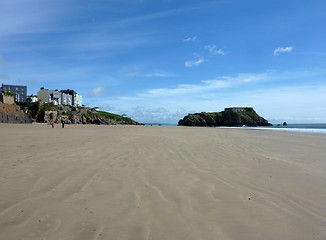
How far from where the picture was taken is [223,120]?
108750 mm

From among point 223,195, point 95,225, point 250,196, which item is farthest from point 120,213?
point 250,196

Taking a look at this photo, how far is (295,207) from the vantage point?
9.62 feet

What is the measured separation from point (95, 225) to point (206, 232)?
131 centimetres

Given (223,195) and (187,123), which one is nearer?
(223,195)

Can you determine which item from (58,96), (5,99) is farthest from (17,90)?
(5,99)

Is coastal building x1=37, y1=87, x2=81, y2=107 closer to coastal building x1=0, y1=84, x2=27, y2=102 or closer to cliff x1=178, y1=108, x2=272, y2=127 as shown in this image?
coastal building x1=0, y1=84, x2=27, y2=102

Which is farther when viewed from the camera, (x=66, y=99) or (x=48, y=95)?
(x=66, y=99)

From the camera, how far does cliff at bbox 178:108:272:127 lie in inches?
3971

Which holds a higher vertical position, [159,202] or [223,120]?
[223,120]

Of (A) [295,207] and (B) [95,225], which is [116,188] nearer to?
(B) [95,225]

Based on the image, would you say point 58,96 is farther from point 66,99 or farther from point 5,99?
point 5,99

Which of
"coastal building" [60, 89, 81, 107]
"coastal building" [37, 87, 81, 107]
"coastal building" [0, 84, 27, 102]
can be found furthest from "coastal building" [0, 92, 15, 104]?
"coastal building" [60, 89, 81, 107]

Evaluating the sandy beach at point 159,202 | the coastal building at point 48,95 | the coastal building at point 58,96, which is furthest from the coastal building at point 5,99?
the coastal building at point 48,95

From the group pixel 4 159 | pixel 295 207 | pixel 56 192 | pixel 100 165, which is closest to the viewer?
pixel 295 207
